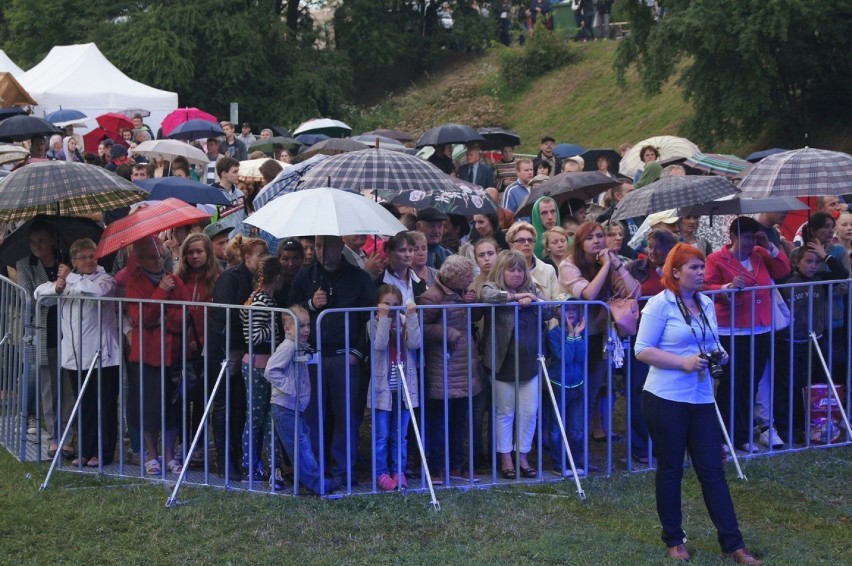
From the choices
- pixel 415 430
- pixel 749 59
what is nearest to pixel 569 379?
pixel 415 430

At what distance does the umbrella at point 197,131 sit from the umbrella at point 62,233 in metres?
10.9

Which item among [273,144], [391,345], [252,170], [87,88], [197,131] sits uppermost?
[87,88]

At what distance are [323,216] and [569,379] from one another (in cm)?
206

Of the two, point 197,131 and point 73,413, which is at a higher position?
point 197,131

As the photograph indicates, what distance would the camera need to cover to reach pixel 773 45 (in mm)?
26922

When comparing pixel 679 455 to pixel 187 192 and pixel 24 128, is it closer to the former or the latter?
pixel 187 192

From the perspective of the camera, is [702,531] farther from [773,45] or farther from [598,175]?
[773,45]

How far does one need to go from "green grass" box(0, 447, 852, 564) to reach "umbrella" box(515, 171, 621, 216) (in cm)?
356

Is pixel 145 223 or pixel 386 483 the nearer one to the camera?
pixel 386 483

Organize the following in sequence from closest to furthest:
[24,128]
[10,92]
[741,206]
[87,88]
A: [741,206] < [24,128] < [10,92] < [87,88]

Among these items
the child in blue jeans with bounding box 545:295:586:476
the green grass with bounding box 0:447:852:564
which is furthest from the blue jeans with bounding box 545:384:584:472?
the green grass with bounding box 0:447:852:564

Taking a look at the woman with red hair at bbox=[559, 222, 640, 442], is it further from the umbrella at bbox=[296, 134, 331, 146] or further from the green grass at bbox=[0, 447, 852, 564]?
the umbrella at bbox=[296, 134, 331, 146]

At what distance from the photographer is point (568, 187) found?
11258 millimetres

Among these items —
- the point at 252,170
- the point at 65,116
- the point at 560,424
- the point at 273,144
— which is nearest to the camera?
the point at 560,424
